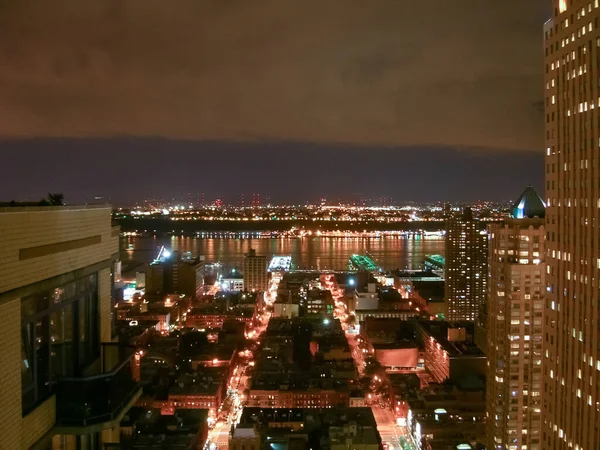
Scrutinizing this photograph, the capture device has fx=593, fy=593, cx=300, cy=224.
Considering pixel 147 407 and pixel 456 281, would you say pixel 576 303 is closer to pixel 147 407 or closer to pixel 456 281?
pixel 147 407

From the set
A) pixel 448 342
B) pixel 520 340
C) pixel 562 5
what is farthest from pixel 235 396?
pixel 562 5

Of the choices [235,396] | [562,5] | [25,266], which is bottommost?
[235,396]

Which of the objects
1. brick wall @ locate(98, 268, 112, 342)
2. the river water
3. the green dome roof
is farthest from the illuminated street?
the river water

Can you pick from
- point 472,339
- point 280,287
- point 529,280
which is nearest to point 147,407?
point 529,280

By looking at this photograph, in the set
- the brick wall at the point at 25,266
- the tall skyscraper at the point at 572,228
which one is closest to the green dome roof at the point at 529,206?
the tall skyscraper at the point at 572,228

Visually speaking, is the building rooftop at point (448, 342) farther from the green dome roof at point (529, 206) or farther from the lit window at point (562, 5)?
the lit window at point (562, 5)

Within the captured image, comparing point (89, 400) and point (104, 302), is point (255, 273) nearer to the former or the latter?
point (104, 302)

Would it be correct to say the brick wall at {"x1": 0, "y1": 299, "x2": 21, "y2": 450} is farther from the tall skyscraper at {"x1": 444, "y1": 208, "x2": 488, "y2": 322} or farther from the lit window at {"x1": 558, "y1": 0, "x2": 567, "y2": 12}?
the tall skyscraper at {"x1": 444, "y1": 208, "x2": 488, "y2": 322}

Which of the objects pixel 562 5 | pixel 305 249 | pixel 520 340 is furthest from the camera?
pixel 305 249
